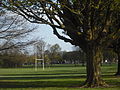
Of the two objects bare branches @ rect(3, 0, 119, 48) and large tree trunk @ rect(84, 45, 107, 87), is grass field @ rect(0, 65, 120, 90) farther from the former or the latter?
bare branches @ rect(3, 0, 119, 48)

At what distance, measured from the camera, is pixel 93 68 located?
61.0 ft

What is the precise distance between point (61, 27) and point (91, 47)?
2422 mm

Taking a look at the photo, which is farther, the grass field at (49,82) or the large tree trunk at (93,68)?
the grass field at (49,82)

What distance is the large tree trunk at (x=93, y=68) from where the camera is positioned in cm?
1841

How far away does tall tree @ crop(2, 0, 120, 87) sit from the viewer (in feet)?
55.0

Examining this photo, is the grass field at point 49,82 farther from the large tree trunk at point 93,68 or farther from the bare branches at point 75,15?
the bare branches at point 75,15

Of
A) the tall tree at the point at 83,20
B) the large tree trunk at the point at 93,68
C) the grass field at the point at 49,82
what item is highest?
the tall tree at the point at 83,20

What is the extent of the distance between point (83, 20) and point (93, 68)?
319cm

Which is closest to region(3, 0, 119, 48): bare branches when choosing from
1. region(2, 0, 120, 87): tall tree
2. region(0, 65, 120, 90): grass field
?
region(2, 0, 120, 87): tall tree

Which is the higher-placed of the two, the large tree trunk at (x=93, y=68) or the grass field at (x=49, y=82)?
the large tree trunk at (x=93, y=68)

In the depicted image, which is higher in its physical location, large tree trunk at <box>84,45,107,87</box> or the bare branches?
the bare branches

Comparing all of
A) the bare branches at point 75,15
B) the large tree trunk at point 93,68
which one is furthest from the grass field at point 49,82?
the bare branches at point 75,15

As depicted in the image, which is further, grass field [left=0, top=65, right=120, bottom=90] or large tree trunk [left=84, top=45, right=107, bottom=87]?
grass field [left=0, top=65, right=120, bottom=90]

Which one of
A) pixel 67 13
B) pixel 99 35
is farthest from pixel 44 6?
pixel 99 35
